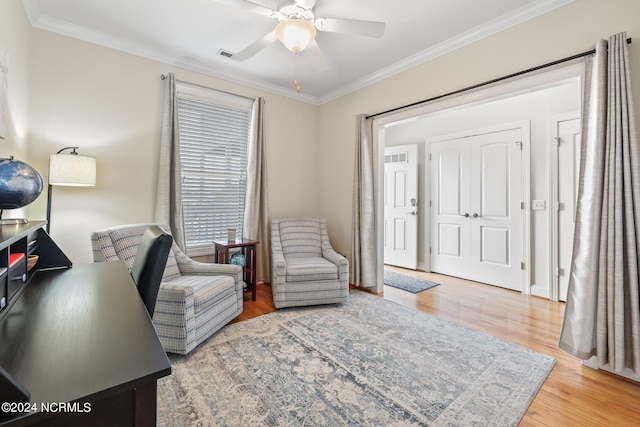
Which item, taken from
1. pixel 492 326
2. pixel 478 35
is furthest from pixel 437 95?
pixel 492 326

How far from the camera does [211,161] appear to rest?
3428mm

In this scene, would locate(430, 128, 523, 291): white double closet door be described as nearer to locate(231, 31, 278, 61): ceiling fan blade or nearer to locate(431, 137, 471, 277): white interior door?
locate(431, 137, 471, 277): white interior door

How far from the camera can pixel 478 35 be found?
2562 millimetres

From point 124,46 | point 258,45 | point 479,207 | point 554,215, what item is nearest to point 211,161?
point 124,46

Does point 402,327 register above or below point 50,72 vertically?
below

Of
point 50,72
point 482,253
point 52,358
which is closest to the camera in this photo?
point 52,358

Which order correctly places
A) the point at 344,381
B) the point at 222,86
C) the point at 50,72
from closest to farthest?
1. the point at 344,381
2. the point at 50,72
3. the point at 222,86

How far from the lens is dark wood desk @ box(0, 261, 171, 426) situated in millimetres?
543

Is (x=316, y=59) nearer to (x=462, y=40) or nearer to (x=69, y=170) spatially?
(x=462, y=40)

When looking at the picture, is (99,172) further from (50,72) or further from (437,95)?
(437,95)

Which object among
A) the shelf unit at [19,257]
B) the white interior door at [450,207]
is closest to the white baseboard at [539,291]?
the white interior door at [450,207]

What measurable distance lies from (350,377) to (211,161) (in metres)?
2.73

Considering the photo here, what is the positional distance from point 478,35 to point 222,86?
106 inches

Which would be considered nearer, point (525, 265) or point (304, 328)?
point (304, 328)
